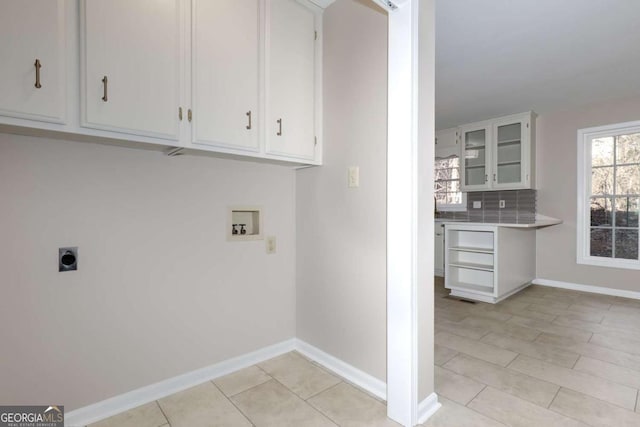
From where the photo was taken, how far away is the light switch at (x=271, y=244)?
227 cm

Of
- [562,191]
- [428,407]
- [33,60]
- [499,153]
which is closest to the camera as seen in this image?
[33,60]

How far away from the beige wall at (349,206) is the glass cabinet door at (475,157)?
Result: 135 inches

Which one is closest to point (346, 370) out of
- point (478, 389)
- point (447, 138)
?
point (478, 389)

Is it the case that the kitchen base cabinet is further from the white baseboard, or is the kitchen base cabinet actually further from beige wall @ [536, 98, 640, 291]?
the white baseboard

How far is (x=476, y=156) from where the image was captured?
477 centimetres

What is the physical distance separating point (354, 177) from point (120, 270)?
1.41 metres

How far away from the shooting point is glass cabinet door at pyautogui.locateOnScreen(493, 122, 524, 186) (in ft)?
14.3

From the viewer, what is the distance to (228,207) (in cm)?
207

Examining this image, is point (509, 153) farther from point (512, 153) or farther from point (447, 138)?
point (447, 138)

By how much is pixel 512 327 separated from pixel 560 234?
7.30 ft

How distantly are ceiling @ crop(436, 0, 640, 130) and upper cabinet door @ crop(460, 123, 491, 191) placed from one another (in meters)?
0.63

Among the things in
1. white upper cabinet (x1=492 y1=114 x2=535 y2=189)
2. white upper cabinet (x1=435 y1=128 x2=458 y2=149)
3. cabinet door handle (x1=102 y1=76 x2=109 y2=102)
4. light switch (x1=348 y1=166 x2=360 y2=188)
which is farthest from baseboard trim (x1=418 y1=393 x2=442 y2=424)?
white upper cabinet (x1=435 y1=128 x2=458 y2=149)

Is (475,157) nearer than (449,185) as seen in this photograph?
Yes

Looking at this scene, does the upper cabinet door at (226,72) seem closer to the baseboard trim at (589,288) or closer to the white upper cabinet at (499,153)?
the white upper cabinet at (499,153)
